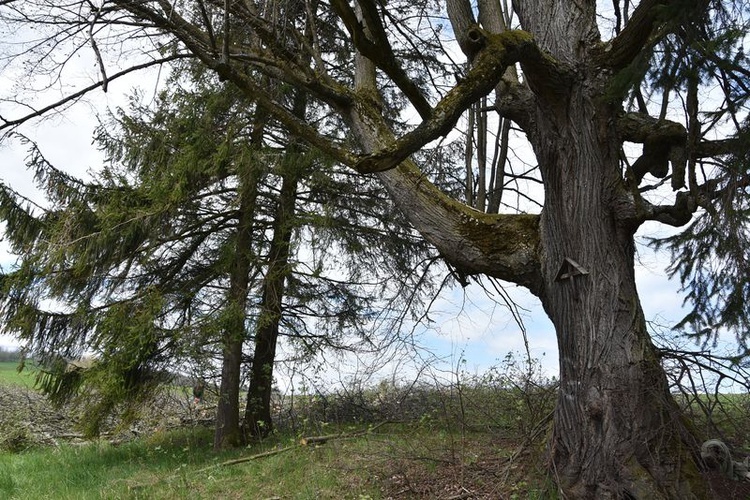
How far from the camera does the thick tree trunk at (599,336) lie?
14.9 ft

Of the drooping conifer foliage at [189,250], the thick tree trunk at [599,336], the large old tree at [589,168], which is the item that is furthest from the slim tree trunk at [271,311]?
the thick tree trunk at [599,336]

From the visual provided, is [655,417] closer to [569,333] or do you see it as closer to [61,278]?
[569,333]

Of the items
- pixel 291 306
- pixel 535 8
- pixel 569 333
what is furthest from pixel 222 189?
pixel 569 333

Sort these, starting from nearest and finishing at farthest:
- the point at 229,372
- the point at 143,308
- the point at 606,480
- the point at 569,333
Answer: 1. the point at 606,480
2. the point at 569,333
3. the point at 143,308
4. the point at 229,372

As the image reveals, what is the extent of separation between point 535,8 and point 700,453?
13.6 feet

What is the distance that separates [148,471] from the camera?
24.5 ft

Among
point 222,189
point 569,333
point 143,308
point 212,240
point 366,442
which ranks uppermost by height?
point 222,189

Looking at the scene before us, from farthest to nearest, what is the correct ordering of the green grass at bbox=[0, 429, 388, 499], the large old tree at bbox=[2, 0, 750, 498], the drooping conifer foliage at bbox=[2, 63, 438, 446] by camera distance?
the drooping conifer foliage at bbox=[2, 63, 438, 446], the green grass at bbox=[0, 429, 388, 499], the large old tree at bbox=[2, 0, 750, 498]

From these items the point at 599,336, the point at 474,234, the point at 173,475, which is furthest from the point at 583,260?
the point at 173,475

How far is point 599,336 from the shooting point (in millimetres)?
4773

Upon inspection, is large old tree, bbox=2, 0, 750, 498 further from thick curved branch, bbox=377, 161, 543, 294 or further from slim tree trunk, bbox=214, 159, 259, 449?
slim tree trunk, bbox=214, 159, 259, 449

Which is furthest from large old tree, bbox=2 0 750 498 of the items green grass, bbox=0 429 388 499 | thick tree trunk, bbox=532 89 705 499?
green grass, bbox=0 429 388 499

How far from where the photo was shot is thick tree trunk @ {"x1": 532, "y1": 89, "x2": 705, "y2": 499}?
455cm

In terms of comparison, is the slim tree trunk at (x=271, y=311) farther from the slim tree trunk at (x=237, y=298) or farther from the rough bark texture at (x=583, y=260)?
the rough bark texture at (x=583, y=260)
